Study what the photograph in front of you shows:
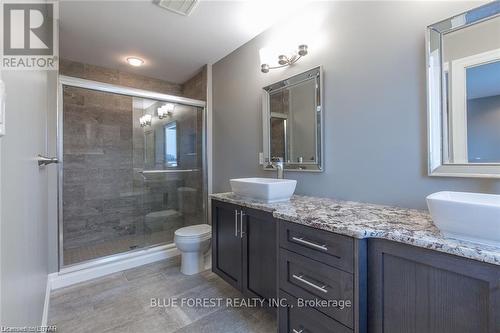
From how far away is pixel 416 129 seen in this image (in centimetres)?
126

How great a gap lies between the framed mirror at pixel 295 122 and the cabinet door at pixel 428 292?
0.91 meters

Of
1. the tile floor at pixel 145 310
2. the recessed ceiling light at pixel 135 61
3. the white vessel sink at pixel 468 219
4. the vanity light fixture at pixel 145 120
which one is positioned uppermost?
the recessed ceiling light at pixel 135 61

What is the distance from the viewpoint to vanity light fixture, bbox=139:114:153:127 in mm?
2961

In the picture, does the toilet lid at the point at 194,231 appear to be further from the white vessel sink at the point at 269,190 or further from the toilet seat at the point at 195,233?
the white vessel sink at the point at 269,190

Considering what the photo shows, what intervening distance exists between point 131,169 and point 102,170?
32 cm

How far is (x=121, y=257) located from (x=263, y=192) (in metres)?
1.78

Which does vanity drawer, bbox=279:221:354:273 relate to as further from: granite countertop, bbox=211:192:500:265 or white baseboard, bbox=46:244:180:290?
white baseboard, bbox=46:244:180:290

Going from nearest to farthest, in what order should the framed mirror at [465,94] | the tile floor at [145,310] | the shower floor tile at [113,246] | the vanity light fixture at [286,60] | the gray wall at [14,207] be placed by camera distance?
1. the gray wall at [14,207]
2. the framed mirror at [465,94]
3. the tile floor at [145,310]
4. the vanity light fixture at [286,60]
5. the shower floor tile at [113,246]

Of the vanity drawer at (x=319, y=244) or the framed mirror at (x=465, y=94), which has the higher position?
the framed mirror at (x=465, y=94)

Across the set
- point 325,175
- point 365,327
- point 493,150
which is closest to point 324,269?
point 365,327

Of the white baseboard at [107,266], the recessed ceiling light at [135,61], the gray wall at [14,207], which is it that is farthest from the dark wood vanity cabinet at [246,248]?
the recessed ceiling light at [135,61]

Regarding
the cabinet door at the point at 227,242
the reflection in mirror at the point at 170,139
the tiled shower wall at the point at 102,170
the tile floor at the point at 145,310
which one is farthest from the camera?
the reflection in mirror at the point at 170,139

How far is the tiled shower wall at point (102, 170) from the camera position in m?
2.74

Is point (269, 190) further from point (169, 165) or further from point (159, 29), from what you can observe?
point (169, 165)
